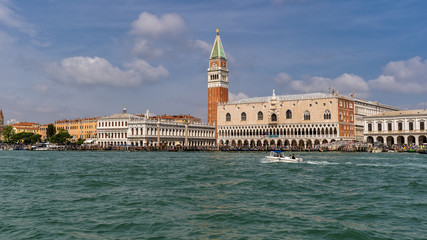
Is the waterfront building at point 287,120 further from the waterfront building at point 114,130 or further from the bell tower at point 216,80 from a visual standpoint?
the waterfront building at point 114,130

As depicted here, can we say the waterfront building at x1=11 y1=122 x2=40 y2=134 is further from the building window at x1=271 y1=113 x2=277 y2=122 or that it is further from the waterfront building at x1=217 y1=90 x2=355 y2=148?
the building window at x1=271 y1=113 x2=277 y2=122

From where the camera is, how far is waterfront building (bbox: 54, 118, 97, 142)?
124m

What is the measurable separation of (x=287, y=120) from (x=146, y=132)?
29.9m

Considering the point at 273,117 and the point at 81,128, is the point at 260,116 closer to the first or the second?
the point at 273,117

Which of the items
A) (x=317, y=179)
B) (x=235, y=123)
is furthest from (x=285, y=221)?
(x=235, y=123)

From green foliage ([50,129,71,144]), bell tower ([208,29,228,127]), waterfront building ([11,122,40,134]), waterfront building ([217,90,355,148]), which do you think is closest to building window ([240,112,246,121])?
waterfront building ([217,90,355,148])

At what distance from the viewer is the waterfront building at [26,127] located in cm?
15421

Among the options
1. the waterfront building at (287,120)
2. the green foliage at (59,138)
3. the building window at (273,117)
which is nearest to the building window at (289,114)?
the waterfront building at (287,120)

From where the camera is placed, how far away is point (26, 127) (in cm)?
15512

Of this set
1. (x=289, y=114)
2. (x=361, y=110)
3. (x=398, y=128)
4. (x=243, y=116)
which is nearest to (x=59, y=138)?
(x=243, y=116)

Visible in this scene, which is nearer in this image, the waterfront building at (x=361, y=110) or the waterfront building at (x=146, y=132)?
the waterfront building at (x=361, y=110)

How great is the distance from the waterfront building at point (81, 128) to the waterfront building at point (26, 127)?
2767 cm

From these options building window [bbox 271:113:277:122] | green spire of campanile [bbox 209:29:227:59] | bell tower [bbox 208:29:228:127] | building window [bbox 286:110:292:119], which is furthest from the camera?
green spire of campanile [bbox 209:29:227:59]

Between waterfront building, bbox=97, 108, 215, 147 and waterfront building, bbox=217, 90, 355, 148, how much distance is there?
9194 mm
